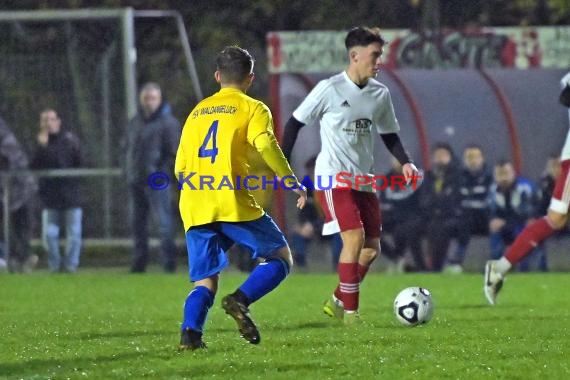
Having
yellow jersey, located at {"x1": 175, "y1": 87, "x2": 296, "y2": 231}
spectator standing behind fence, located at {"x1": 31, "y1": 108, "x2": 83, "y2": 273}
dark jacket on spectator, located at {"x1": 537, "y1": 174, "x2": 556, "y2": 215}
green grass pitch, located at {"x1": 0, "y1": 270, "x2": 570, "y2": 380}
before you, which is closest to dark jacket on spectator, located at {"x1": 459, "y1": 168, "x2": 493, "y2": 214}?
dark jacket on spectator, located at {"x1": 537, "y1": 174, "x2": 556, "y2": 215}

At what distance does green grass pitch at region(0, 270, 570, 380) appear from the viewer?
7868 millimetres

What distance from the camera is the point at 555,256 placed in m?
21.1

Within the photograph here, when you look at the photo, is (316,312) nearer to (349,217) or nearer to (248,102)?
(349,217)

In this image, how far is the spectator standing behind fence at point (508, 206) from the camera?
1947 centimetres

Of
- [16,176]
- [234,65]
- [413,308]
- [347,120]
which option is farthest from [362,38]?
[16,176]

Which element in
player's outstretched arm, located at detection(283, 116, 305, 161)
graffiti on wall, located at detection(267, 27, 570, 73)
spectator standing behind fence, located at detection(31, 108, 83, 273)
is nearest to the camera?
player's outstretched arm, located at detection(283, 116, 305, 161)

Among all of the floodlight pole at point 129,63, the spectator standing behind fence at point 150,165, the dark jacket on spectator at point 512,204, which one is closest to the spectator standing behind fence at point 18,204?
the spectator standing behind fence at point 150,165

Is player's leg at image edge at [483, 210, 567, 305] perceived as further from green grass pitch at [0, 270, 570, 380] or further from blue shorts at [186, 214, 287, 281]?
blue shorts at [186, 214, 287, 281]

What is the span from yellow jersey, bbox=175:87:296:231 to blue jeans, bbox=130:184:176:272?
1027 centimetres

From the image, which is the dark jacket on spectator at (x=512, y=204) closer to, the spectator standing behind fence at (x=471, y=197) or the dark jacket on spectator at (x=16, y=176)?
the spectator standing behind fence at (x=471, y=197)

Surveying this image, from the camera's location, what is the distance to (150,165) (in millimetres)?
19094

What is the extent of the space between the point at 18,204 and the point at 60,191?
1.83 ft

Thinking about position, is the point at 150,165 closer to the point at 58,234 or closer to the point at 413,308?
the point at 58,234

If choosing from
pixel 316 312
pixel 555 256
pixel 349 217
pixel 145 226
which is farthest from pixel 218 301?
pixel 555 256
